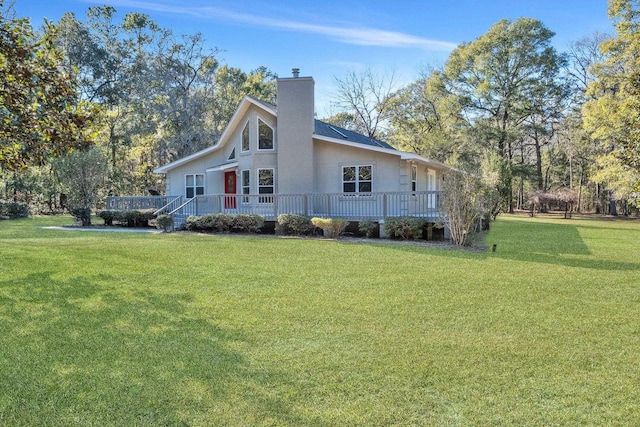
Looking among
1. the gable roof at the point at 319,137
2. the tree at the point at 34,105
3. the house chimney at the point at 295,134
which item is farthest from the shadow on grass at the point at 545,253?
the tree at the point at 34,105

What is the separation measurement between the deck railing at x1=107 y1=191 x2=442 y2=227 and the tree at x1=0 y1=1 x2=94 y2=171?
9.73m

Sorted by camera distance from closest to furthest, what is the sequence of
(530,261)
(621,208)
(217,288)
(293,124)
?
(217,288), (530,261), (293,124), (621,208)

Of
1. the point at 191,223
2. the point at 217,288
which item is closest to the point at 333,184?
the point at 191,223

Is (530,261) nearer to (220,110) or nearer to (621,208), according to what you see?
(220,110)

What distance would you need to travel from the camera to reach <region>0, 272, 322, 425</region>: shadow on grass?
3.12 m

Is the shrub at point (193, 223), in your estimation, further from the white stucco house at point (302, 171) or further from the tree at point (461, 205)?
the tree at point (461, 205)

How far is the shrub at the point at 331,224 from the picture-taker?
1403 centimetres

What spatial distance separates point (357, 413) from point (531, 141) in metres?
50.3

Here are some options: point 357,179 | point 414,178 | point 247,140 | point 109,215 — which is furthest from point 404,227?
point 109,215

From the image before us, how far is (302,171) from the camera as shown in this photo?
1759cm

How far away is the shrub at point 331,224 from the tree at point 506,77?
24.5 meters

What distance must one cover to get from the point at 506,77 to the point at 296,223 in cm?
2952

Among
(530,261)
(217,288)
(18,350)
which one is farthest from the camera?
(530,261)

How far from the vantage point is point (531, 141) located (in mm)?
46312
